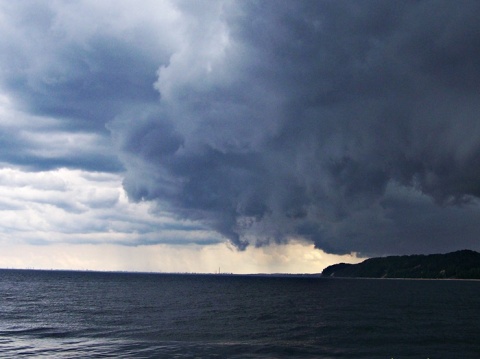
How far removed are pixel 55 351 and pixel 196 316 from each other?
42749 mm

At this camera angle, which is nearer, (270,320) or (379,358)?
(379,358)

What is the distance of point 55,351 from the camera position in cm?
5281

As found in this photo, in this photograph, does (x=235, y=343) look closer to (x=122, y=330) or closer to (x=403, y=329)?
(x=122, y=330)

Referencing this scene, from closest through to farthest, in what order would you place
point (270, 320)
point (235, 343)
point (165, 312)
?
point (235, 343)
point (270, 320)
point (165, 312)

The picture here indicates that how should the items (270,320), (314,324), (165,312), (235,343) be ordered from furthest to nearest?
(165,312), (270,320), (314,324), (235,343)

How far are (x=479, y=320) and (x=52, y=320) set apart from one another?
8673cm

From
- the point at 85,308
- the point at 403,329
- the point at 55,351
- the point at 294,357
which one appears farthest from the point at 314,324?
the point at 85,308

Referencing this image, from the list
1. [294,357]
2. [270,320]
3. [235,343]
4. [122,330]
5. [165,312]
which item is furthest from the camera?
[165,312]

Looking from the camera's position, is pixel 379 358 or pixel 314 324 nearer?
pixel 379 358

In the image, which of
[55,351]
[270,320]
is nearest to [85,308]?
[270,320]

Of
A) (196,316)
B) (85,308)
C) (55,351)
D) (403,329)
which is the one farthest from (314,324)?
(85,308)

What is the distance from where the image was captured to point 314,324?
82250 mm

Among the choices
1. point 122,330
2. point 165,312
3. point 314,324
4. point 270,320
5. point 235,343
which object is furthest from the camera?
point 165,312

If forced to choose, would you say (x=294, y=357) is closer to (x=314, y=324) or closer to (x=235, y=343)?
(x=235, y=343)
